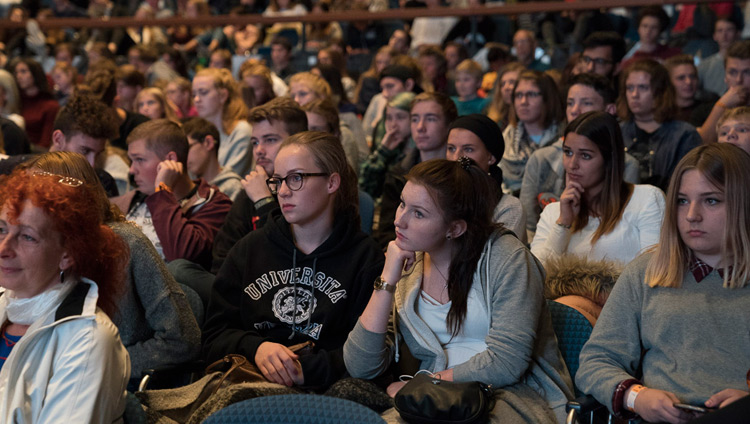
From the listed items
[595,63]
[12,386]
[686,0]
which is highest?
[686,0]

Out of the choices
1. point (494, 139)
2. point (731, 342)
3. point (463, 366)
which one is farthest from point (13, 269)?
point (494, 139)

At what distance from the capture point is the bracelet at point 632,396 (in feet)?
7.20

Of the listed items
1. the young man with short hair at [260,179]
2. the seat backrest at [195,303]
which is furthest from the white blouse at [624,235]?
the seat backrest at [195,303]

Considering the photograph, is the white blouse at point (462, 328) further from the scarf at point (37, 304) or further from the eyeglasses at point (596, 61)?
the eyeglasses at point (596, 61)

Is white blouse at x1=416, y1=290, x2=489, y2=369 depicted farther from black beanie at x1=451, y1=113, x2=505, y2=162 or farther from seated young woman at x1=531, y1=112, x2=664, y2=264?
black beanie at x1=451, y1=113, x2=505, y2=162

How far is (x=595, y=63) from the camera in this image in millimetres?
5496

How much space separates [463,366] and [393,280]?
0.33m

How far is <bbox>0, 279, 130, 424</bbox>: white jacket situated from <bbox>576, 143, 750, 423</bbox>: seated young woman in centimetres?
131

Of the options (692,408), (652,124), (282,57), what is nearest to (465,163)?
(692,408)

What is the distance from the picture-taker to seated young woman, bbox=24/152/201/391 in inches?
99.7

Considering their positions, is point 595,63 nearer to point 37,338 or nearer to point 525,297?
point 525,297

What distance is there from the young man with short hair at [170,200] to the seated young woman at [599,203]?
1443 millimetres

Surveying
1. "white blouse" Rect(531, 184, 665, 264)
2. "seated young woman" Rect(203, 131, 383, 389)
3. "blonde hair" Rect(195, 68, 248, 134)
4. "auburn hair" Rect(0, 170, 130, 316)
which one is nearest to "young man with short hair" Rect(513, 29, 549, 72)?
"blonde hair" Rect(195, 68, 248, 134)

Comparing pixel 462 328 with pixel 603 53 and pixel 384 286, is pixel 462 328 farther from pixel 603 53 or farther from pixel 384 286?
pixel 603 53
